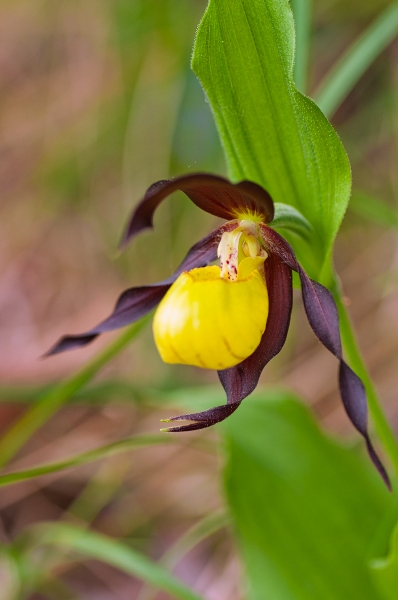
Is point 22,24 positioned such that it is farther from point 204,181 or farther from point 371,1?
point 204,181

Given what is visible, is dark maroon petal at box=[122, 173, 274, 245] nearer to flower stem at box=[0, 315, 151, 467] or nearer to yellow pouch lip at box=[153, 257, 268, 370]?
yellow pouch lip at box=[153, 257, 268, 370]

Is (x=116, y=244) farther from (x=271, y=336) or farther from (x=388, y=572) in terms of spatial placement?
(x=388, y=572)

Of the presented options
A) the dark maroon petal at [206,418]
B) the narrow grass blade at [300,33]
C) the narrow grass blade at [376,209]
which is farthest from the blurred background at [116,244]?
the dark maroon petal at [206,418]

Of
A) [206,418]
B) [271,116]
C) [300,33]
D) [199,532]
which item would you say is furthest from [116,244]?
[206,418]

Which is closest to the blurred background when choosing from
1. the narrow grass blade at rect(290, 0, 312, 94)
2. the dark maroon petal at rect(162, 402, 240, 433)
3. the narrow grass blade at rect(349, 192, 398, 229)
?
the narrow grass blade at rect(349, 192, 398, 229)

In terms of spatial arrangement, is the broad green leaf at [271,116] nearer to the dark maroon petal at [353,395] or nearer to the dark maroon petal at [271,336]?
the dark maroon petal at [271,336]

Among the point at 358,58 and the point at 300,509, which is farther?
the point at 358,58
